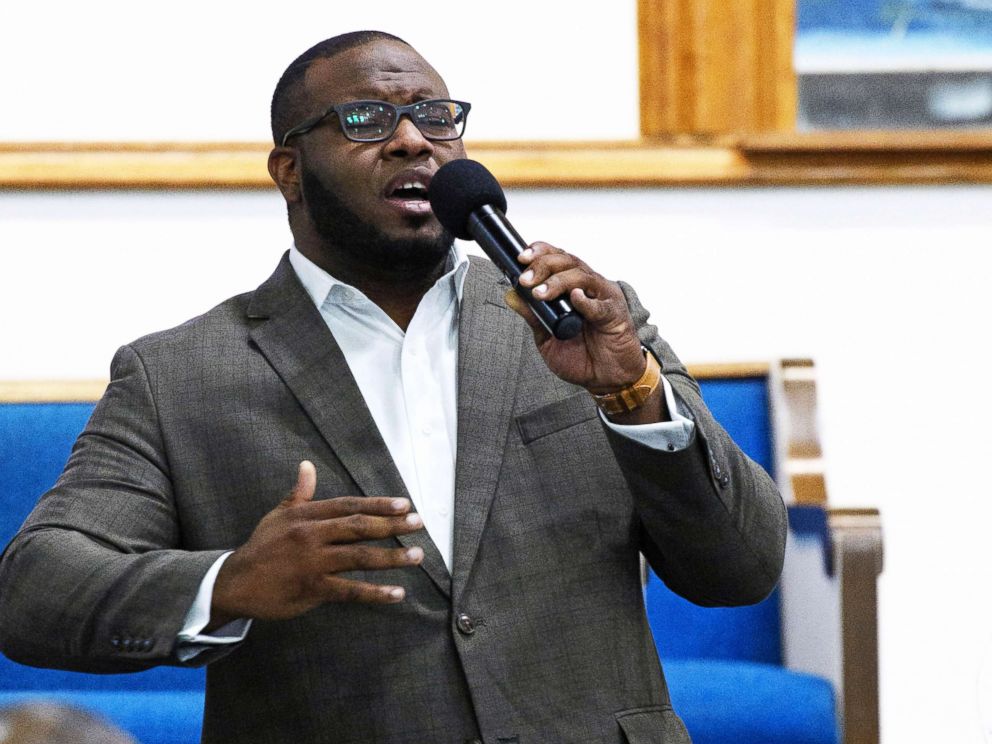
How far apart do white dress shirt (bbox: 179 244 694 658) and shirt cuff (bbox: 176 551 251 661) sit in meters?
0.22

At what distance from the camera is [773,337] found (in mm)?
2777

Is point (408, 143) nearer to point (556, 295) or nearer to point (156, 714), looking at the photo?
point (556, 295)

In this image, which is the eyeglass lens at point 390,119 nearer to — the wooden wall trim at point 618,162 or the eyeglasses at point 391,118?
the eyeglasses at point 391,118

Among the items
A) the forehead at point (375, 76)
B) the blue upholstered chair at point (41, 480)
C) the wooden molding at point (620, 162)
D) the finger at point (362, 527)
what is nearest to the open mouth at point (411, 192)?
the forehead at point (375, 76)

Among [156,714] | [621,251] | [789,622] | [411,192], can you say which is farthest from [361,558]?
[621,251]

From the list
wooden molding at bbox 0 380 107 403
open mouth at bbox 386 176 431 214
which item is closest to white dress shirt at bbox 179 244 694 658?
open mouth at bbox 386 176 431 214

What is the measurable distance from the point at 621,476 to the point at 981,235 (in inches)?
60.2

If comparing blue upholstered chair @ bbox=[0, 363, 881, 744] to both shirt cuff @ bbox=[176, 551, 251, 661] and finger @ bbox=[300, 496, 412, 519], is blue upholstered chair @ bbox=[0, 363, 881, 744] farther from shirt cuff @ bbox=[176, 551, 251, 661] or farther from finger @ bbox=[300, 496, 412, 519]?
finger @ bbox=[300, 496, 412, 519]

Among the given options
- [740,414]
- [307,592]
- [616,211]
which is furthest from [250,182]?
[307,592]

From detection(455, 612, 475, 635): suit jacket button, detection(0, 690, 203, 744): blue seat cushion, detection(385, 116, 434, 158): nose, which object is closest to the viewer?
detection(455, 612, 475, 635): suit jacket button

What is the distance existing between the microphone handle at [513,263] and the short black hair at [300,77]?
1.47 feet

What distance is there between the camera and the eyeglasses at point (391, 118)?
1.60 m

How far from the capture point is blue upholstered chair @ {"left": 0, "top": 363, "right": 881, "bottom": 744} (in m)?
2.06

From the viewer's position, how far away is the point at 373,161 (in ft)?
5.25
